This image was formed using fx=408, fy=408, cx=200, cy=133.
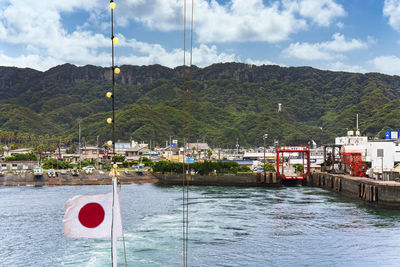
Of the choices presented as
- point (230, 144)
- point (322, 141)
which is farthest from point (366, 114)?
point (230, 144)

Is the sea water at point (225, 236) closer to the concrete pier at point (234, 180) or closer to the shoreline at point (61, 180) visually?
the concrete pier at point (234, 180)

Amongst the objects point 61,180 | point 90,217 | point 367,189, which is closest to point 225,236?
point 367,189

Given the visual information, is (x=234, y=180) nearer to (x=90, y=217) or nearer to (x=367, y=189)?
(x=367, y=189)

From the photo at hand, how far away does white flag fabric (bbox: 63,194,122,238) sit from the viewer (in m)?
5.27

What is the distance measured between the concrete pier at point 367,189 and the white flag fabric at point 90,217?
1122 inches

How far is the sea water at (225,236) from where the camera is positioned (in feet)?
59.8

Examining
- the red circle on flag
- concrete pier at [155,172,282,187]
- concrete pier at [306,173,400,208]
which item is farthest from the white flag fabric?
concrete pier at [155,172,282,187]

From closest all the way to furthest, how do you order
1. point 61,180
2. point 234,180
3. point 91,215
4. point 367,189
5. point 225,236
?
1. point 91,215
2. point 225,236
3. point 367,189
4. point 234,180
5. point 61,180

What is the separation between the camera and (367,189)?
33.2 m

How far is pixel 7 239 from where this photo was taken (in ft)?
74.8

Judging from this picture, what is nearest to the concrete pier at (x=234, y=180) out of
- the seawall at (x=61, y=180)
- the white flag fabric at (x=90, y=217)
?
the seawall at (x=61, y=180)

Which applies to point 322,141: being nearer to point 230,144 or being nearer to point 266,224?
point 230,144

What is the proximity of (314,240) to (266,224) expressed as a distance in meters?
4.96

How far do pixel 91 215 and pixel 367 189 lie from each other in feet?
105
